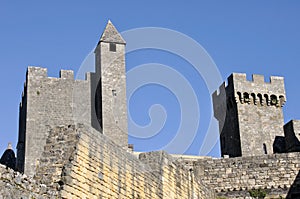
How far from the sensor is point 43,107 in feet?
121

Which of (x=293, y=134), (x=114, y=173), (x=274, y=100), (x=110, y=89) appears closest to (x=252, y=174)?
(x=114, y=173)

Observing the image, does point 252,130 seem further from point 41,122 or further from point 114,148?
point 114,148

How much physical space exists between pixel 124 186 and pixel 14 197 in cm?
371

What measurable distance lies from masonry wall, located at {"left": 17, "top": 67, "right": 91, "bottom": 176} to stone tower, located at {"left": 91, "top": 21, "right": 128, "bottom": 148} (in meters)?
0.86

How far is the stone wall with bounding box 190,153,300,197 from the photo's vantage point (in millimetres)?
19234

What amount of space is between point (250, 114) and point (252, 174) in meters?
17.5

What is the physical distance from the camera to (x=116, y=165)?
11.8 meters

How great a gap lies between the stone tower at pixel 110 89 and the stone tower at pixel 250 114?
5.94 metres

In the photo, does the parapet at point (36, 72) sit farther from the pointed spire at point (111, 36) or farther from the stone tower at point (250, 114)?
the stone tower at point (250, 114)

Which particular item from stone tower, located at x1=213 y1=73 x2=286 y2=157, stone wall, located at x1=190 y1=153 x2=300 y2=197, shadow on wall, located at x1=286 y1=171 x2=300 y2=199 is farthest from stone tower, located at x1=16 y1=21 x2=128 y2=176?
shadow on wall, located at x1=286 y1=171 x2=300 y2=199

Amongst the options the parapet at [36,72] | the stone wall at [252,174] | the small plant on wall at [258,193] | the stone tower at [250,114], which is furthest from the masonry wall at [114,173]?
the parapet at [36,72]

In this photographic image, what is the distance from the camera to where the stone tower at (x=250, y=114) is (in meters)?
35.3

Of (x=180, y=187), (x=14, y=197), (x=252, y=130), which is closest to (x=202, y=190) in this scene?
(x=180, y=187)

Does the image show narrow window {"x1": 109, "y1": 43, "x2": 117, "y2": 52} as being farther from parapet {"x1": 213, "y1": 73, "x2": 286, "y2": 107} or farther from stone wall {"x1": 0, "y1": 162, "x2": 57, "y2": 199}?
stone wall {"x1": 0, "y1": 162, "x2": 57, "y2": 199}
